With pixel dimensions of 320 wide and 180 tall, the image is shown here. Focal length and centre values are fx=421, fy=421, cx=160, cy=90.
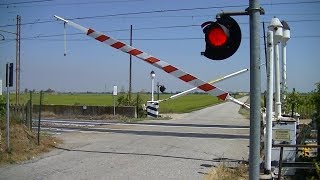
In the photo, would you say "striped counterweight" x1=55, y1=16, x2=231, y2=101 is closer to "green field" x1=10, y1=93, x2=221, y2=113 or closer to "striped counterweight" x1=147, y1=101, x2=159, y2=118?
"green field" x1=10, y1=93, x2=221, y2=113

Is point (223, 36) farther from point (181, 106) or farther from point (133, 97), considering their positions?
point (181, 106)

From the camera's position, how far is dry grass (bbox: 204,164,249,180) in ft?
28.4

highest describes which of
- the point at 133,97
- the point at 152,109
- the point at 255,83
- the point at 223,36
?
the point at 223,36

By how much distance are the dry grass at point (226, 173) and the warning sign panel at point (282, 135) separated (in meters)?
1.05

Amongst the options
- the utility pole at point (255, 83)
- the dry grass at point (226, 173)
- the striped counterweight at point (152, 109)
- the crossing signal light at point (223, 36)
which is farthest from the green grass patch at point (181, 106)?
the utility pole at point (255, 83)

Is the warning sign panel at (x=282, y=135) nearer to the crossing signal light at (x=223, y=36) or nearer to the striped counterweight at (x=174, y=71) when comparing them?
the striped counterweight at (x=174, y=71)

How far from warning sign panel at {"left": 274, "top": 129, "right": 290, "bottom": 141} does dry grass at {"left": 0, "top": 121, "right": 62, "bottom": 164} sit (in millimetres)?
6036

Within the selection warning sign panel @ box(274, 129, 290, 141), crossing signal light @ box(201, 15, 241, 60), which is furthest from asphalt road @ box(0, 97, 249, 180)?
crossing signal light @ box(201, 15, 241, 60)

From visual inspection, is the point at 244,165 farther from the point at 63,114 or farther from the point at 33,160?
the point at 63,114

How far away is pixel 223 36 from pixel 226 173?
5.33 meters

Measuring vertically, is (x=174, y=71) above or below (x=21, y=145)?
above

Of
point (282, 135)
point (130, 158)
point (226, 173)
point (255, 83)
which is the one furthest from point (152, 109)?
point (255, 83)

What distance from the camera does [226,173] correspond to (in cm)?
903

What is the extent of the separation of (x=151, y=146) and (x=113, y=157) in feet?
8.01
